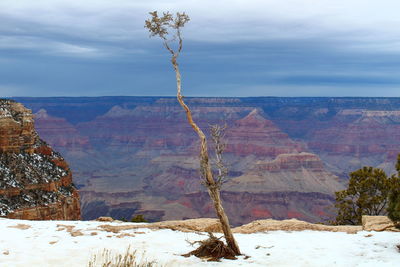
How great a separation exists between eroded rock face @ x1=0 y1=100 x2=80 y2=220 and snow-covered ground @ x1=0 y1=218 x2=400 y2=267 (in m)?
27.2

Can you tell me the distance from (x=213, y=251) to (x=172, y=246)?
1.91 meters

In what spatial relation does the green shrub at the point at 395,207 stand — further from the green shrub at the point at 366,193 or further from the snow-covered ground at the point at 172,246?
the green shrub at the point at 366,193

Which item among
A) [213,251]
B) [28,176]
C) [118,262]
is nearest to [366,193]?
[213,251]

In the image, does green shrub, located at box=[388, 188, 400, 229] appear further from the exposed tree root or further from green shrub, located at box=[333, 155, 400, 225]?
green shrub, located at box=[333, 155, 400, 225]

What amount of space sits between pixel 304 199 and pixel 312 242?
591 ft

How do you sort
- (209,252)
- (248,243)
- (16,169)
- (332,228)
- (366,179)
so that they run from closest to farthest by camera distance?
1. (209,252)
2. (248,243)
3. (332,228)
4. (366,179)
5. (16,169)

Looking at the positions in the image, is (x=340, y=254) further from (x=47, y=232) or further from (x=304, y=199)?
(x=304, y=199)

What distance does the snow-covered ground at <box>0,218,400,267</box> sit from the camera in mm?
14508

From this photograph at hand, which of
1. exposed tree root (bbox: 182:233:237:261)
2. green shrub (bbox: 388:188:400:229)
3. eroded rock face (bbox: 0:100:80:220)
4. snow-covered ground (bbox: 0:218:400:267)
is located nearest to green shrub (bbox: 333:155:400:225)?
snow-covered ground (bbox: 0:218:400:267)

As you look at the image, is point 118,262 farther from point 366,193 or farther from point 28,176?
point 28,176

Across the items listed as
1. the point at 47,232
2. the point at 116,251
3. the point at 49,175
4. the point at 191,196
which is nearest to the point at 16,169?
the point at 49,175

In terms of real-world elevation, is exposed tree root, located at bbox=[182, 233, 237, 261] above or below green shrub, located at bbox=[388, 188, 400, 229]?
below

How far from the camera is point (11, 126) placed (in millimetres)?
54188

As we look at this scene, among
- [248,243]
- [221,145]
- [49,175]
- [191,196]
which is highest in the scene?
[221,145]
